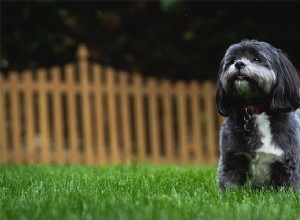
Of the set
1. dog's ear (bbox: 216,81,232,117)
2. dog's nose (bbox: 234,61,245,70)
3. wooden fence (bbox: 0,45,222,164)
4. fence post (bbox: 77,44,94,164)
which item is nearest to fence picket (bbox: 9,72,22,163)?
wooden fence (bbox: 0,45,222,164)

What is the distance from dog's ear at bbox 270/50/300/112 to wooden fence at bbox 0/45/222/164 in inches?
262

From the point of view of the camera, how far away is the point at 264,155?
4.95 meters

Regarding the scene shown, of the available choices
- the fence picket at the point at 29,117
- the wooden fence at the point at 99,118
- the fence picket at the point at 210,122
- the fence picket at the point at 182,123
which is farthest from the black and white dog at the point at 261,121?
the fence picket at the point at 210,122

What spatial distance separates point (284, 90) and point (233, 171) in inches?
29.9

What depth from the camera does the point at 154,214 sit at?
359 centimetres

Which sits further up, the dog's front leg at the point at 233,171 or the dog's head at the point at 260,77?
the dog's head at the point at 260,77

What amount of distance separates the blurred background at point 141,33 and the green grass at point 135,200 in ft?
25.0

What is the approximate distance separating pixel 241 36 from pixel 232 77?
27.5 feet

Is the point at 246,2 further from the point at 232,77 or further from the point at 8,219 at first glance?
the point at 8,219

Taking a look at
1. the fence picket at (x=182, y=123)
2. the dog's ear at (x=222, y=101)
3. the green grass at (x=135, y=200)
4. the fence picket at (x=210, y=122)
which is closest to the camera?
the green grass at (x=135, y=200)

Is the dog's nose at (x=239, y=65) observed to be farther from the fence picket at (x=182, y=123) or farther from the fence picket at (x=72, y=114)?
the fence picket at (x=182, y=123)

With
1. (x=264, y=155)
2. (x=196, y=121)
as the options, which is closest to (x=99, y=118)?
(x=196, y=121)

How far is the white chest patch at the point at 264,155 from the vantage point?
4.94 m

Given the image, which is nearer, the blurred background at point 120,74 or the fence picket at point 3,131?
the fence picket at point 3,131
